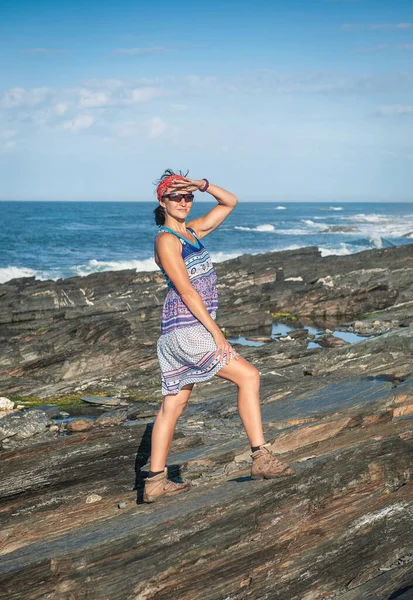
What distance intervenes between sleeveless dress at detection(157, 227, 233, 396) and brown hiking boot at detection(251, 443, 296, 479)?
2.68 feet

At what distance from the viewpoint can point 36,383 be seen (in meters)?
16.3

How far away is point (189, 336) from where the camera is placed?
619 cm

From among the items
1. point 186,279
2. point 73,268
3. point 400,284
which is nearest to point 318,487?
point 186,279

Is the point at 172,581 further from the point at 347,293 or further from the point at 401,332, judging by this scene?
the point at 347,293

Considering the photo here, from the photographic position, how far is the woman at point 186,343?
20.1ft

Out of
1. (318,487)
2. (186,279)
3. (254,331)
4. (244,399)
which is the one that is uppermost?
(186,279)

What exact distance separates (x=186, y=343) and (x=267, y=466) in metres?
1.29

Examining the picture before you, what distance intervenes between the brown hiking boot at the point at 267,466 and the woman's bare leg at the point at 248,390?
10cm

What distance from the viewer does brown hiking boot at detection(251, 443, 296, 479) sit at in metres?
6.02

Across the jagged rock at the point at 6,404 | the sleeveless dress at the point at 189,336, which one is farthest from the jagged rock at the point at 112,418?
the sleeveless dress at the point at 189,336

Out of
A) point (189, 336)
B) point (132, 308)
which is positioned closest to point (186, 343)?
point (189, 336)

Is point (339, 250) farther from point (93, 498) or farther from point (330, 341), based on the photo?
point (93, 498)

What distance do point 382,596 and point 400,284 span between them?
26013 millimetres

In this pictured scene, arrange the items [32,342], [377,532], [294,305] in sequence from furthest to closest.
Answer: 1. [294,305]
2. [32,342]
3. [377,532]
